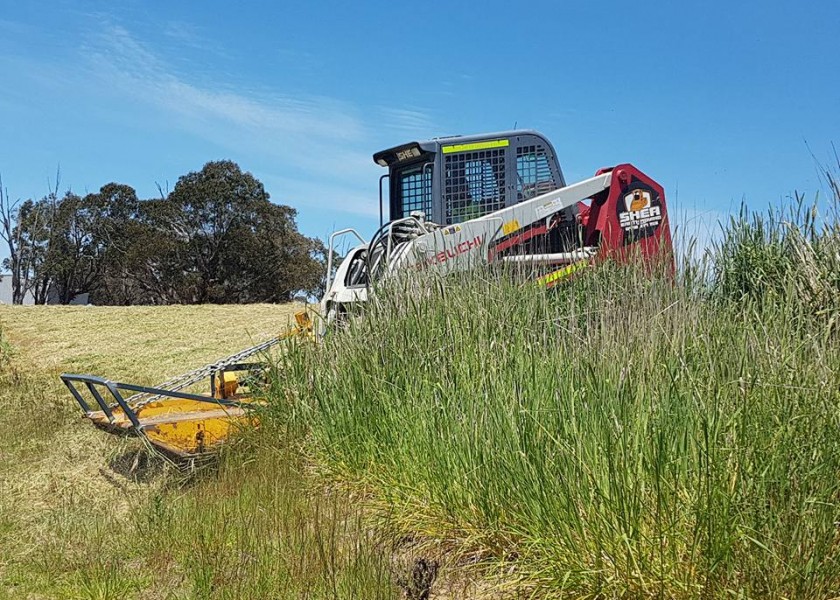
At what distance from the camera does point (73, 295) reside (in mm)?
39656

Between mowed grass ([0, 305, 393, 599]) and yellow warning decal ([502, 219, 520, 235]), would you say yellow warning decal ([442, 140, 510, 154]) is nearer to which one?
yellow warning decal ([502, 219, 520, 235])

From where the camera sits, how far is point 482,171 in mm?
8734

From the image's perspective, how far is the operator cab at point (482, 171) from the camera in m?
8.65

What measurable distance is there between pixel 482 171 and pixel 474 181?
0.14 m

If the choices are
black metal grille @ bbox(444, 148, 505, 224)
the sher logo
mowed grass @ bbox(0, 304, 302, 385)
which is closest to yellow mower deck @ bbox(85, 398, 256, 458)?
black metal grille @ bbox(444, 148, 505, 224)

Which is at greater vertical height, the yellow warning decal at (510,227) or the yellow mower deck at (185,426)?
the yellow warning decal at (510,227)

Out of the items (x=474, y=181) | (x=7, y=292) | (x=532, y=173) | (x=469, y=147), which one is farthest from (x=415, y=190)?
(x=7, y=292)

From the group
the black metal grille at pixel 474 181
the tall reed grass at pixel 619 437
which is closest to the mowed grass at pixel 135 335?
the black metal grille at pixel 474 181

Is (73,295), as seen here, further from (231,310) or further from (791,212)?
(791,212)

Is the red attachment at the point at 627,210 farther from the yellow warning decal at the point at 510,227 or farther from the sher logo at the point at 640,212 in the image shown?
the yellow warning decal at the point at 510,227

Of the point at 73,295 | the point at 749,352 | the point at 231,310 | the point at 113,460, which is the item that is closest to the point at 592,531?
the point at 749,352

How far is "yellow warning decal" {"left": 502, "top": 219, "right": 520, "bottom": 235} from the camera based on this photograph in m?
7.80

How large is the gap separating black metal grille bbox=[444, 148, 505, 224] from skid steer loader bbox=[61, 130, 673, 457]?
0.04 feet

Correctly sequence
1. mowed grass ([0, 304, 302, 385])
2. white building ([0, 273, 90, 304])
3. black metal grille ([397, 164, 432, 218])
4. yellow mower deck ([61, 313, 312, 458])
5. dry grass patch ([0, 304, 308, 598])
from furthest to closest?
1. white building ([0, 273, 90, 304])
2. mowed grass ([0, 304, 302, 385])
3. black metal grille ([397, 164, 432, 218])
4. yellow mower deck ([61, 313, 312, 458])
5. dry grass patch ([0, 304, 308, 598])
